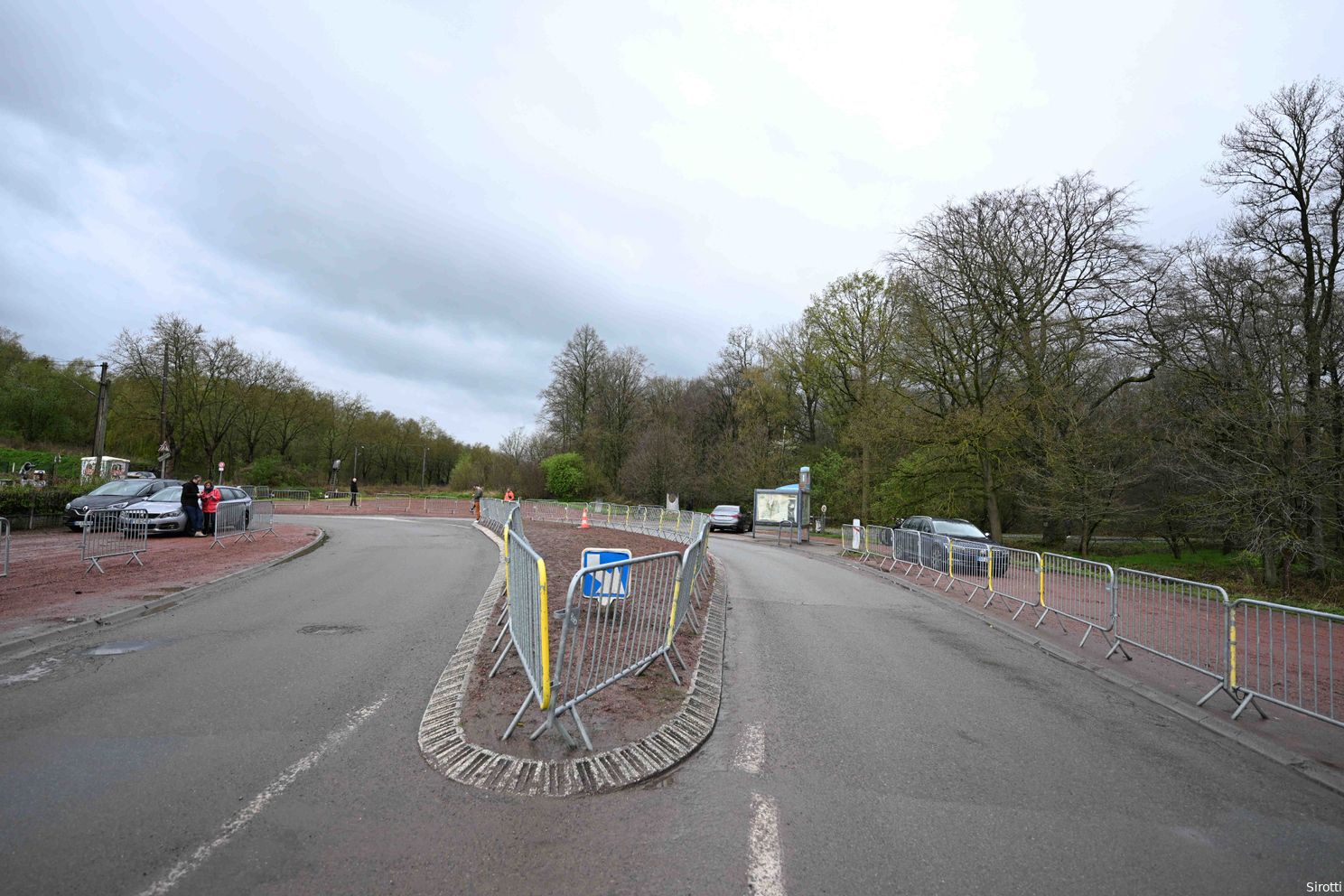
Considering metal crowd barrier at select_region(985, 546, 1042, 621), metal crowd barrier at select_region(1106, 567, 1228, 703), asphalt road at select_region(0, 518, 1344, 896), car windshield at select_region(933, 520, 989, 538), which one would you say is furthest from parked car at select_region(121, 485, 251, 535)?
metal crowd barrier at select_region(1106, 567, 1228, 703)

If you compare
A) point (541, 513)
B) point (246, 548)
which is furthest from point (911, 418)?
point (246, 548)

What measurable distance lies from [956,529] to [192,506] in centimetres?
2070

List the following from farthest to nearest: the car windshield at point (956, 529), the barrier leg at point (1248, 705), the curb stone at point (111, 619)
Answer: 1. the car windshield at point (956, 529)
2. the curb stone at point (111, 619)
3. the barrier leg at point (1248, 705)

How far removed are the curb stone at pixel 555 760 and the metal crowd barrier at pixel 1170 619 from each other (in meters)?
5.63

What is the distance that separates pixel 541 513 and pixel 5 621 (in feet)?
99.2

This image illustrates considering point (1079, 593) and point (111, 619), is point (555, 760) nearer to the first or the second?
point (111, 619)

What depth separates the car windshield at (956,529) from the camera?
1862 cm

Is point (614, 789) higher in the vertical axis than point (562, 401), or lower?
lower

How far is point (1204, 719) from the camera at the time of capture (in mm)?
6172

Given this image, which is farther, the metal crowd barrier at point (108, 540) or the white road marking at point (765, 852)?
the metal crowd barrier at point (108, 540)

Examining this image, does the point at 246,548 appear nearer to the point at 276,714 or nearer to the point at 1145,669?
the point at 276,714

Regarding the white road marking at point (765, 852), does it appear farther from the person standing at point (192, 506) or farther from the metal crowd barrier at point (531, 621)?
the person standing at point (192, 506)

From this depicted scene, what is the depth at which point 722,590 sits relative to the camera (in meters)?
12.8

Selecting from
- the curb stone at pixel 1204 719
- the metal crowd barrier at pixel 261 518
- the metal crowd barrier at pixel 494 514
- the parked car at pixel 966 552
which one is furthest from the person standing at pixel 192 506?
the curb stone at pixel 1204 719
